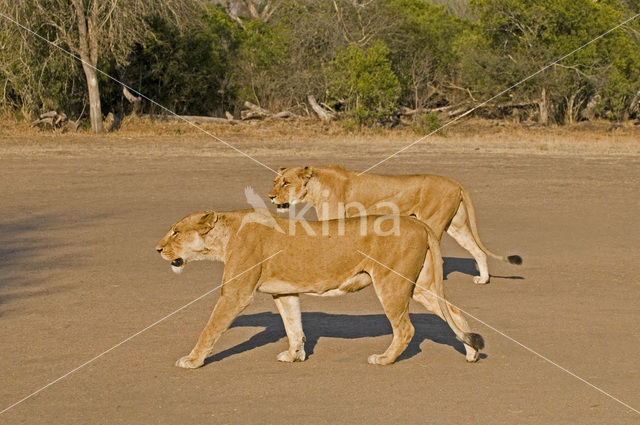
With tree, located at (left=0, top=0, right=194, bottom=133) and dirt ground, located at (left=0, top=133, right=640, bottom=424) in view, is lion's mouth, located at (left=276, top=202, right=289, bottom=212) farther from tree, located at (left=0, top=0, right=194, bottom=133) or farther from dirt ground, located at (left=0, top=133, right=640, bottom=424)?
tree, located at (left=0, top=0, right=194, bottom=133)

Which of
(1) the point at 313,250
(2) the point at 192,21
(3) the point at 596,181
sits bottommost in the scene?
(3) the point at 596,181

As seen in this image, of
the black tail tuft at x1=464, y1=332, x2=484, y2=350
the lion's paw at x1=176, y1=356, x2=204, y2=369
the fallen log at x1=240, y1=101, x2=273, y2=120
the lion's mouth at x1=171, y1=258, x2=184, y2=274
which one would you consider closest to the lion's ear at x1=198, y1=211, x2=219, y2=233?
the lion's mouth at x1=171, y1=258, x2=184, y2=274

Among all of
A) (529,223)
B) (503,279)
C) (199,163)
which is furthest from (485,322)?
(199,163)

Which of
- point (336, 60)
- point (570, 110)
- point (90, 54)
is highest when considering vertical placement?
point (90, 54)

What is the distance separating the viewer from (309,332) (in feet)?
26.7

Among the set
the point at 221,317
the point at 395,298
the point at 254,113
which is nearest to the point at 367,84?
the point at 254,113

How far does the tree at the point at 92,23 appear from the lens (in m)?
29.2

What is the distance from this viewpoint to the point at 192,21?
3509cm

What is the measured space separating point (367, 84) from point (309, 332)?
25.9 metres

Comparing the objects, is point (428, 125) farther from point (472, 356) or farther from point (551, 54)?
point (472, 356)

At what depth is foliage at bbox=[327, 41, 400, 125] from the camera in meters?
33.3

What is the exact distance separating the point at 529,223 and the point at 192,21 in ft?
74.7

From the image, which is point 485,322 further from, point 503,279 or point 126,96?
point 126,96

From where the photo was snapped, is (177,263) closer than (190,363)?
No
